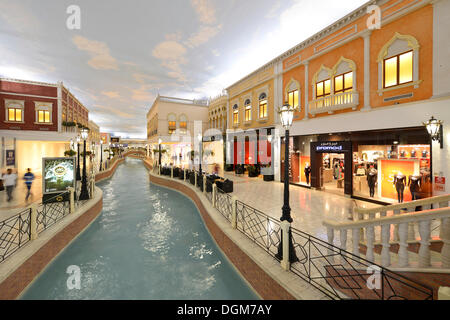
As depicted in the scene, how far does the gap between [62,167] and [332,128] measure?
14.7 metres

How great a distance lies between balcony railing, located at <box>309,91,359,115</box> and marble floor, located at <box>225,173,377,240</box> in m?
5.07

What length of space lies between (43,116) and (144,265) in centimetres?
2423

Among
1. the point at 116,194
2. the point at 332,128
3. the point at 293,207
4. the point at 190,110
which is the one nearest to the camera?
the point at 293,207

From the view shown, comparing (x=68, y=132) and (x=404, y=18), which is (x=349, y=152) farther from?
(x=68, y=132)

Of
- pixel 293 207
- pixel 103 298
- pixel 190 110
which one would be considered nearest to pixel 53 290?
pixel 103 298

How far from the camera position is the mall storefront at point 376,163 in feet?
27.3

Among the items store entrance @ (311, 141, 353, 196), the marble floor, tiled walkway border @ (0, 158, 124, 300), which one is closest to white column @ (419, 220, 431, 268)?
the marble floor

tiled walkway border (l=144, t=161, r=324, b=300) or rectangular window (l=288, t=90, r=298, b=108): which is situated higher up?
rectangular window (l=288, t=90, r=298, b=108)

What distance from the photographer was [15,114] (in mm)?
19609

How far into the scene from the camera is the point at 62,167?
9.40 meters

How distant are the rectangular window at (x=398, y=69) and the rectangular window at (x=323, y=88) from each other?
2974 millimetres

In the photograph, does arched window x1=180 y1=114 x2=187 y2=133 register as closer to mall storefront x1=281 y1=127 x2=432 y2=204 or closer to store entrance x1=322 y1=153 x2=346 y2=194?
mall storefront x1=281 y1=127 x2=432 y2=204

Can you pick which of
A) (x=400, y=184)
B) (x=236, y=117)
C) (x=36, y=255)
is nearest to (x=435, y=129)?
→ (x=400, y=184)

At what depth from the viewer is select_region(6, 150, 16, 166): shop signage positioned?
60.2 feet
